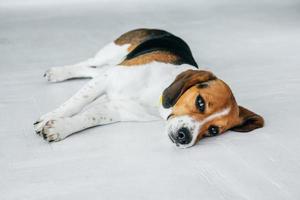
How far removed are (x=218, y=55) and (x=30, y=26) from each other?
2.45 meters

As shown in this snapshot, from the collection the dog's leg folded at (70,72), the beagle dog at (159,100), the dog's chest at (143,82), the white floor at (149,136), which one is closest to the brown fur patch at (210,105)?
the beagle dog at (159,100)

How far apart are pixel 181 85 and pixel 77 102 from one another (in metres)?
0.74

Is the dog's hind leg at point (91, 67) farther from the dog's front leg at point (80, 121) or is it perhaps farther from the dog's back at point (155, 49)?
the dog's front leg at point (80, 121)

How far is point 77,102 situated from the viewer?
3.66m

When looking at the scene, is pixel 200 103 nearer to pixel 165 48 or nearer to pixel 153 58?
pixel 153 58

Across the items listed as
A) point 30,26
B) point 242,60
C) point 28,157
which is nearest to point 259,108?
point 242,60

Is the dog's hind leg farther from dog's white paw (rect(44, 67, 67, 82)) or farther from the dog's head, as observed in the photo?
the dog's head

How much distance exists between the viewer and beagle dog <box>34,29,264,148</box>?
3.30 meters

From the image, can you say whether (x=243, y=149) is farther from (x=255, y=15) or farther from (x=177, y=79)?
(x=255, y=15)

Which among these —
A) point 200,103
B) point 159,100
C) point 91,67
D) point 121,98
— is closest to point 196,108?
point 200,103

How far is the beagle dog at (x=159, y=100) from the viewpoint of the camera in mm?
3305

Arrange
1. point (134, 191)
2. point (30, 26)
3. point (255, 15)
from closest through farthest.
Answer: point (134, 191) < point (30, 26) < point (255, 15)

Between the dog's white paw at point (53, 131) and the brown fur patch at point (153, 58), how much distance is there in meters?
0.69

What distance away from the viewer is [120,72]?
3756 millimetres
